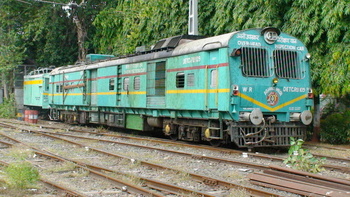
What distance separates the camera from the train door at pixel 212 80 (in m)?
11.9

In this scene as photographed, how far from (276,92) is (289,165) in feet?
11.6

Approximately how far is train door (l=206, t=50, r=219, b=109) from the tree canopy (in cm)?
407

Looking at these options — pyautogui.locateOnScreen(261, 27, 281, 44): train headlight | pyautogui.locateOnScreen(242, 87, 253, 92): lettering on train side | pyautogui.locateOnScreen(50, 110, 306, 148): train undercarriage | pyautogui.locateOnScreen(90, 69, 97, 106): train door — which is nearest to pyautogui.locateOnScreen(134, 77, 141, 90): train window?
pyautogui.locateOnScreen(50, 110, 306, 148): train undercarriage

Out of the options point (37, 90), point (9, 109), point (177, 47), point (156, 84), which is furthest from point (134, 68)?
point (9, 109)

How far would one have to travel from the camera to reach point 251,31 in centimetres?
1204

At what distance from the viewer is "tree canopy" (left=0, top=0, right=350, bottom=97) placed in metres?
13.8

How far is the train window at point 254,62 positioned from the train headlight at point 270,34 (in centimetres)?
35

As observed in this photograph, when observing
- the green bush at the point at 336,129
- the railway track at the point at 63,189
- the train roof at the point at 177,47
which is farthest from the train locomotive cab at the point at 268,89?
the railway track at the point at 63,189

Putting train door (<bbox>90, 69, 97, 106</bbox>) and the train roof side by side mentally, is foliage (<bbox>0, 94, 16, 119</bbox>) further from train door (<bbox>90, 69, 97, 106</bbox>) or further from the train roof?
the train roof

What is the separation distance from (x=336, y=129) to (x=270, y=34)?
4820mm

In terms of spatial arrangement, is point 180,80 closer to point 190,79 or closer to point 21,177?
point 190,79

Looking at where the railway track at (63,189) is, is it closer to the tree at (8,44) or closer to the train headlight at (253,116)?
the train headlight at (253,116)

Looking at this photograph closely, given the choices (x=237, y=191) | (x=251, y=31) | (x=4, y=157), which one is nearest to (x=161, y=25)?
(x=251, y=31)

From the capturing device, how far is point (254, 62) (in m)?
12.0
